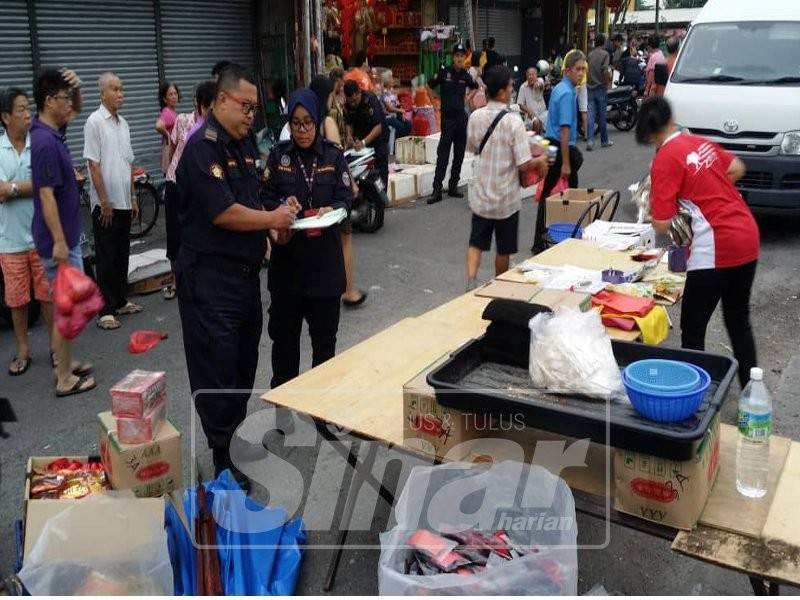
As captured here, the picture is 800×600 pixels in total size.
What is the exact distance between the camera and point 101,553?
2914 mm

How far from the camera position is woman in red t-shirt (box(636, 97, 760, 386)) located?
163 inches

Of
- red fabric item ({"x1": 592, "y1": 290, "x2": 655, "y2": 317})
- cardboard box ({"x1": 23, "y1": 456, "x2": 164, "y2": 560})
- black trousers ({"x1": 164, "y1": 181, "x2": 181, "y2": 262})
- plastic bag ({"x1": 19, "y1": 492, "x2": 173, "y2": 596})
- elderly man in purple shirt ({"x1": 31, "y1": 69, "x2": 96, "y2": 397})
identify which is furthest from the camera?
black trousers ({"x1": 164, "y1": 181, "x2": 181, "y2": 262})

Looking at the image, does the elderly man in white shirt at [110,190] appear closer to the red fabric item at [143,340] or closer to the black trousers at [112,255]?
the black trousers at [112,255]

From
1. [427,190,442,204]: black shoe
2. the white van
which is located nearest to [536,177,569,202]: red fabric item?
the white van

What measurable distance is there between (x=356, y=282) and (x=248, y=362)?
3352 millimetres

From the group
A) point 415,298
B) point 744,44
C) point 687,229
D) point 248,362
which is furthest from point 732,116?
point 248,362

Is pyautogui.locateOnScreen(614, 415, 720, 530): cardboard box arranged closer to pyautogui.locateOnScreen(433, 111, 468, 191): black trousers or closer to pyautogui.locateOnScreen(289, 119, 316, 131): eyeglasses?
pyautogui.locateOnScreen(289, 119, 316, 131): eyeglasses

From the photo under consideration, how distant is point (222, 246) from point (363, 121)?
18.5 feet

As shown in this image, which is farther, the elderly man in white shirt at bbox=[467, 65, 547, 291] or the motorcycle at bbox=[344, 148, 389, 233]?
the motorcycle at bbox=[344, 148, 389, 233]

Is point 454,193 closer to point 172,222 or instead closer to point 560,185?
point 560,185

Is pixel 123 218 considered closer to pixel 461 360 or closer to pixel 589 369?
pixel 461 360

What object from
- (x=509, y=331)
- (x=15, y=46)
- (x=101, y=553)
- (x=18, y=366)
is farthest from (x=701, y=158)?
(x=15, y=46)

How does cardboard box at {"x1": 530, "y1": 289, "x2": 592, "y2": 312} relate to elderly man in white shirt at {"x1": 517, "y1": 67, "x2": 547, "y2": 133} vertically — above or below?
below

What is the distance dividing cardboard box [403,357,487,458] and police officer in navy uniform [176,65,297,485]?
114 centimetres
